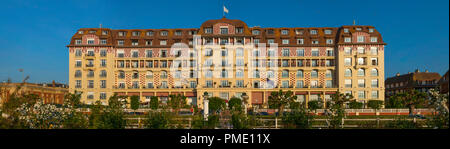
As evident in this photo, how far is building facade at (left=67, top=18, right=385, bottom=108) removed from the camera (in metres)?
62.8

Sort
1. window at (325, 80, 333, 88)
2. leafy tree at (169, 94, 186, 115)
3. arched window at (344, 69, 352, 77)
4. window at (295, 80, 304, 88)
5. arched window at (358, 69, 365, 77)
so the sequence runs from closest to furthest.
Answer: leafy tree at (169, 94, 186, 115) → arched window at (344, 69, 352, 77) → arched window at (358, 69, 365, 77) → window at (295, 80, 304, 88) → window at (325, 80, 333, 88)

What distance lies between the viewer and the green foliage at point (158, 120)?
19.3 meters

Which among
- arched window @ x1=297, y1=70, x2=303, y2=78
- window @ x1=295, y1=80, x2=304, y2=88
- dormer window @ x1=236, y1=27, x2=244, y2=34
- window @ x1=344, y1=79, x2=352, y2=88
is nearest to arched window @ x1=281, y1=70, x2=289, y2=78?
arched window @ x1=297, y1=70, x2=303, y2=78

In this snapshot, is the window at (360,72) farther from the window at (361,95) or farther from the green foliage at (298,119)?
the green foliage at (298,119)

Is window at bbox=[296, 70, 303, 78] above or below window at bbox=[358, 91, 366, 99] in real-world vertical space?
above

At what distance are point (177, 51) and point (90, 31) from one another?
17.6m

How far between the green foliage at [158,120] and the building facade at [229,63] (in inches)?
1631

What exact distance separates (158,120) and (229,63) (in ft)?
145

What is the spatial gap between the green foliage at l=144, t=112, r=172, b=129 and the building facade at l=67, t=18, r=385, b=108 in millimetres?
41418

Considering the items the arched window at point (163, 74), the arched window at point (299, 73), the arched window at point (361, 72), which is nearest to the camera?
the arched window at point (361, 72)

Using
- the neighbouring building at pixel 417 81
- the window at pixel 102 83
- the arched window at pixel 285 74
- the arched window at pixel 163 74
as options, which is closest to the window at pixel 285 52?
the arched window at pixel 285 74

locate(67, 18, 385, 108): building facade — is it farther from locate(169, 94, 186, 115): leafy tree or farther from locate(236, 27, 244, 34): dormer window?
locate(169, 94, 186, 115): leafy tree
